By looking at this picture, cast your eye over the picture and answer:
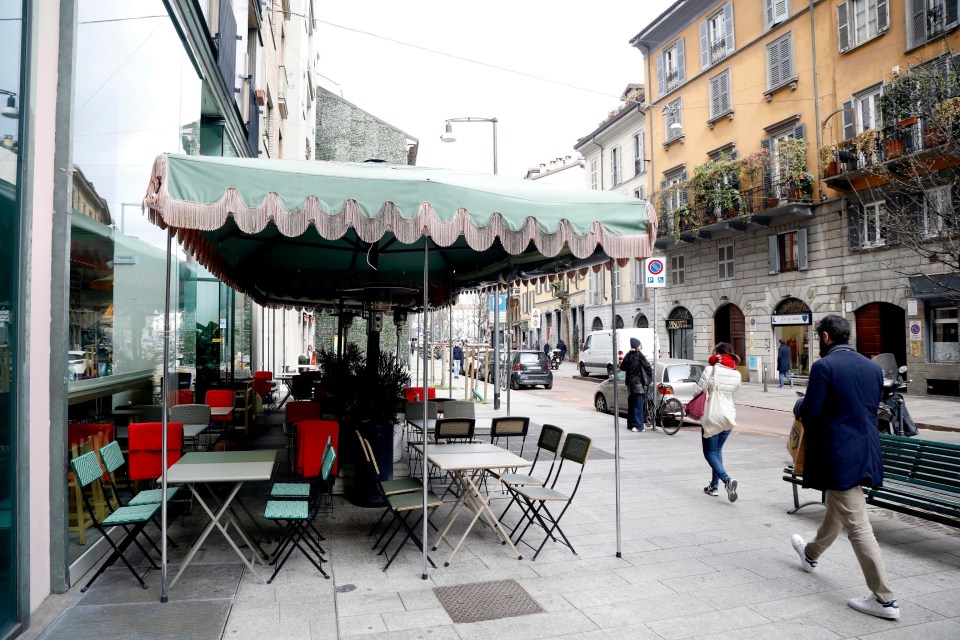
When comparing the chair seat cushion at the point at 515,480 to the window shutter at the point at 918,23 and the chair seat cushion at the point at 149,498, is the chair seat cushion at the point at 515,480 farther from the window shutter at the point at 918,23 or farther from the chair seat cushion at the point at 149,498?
the window shutter at the point at 918,23

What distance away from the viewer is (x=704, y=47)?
1110 inches

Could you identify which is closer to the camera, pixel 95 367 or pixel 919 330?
pixel 95 367

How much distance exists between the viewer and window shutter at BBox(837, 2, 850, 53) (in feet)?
69.9

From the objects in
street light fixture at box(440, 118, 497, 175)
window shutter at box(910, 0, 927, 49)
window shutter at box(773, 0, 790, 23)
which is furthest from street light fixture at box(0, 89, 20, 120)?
window shutter at box(773, 0, 790, 23)

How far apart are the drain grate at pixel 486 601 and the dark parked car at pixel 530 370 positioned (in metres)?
20.4

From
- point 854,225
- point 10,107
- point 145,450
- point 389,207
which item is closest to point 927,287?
point 854,225

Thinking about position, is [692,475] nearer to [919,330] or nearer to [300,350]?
[919,330]

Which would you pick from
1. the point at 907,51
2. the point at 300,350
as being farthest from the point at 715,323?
the point at 300,350

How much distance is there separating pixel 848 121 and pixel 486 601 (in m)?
22.8

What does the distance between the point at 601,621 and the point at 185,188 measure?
147 inches

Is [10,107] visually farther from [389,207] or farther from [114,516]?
[114,516]

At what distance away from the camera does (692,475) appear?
336 inches

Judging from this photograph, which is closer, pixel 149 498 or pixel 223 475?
pixel 223 475

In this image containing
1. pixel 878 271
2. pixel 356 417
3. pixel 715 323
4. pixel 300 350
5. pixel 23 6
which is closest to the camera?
pixel 23 6
